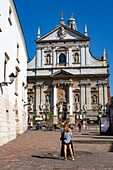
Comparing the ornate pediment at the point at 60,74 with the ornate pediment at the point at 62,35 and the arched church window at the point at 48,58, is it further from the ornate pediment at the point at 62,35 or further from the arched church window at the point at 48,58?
the ornate pediment at the point at 62,35

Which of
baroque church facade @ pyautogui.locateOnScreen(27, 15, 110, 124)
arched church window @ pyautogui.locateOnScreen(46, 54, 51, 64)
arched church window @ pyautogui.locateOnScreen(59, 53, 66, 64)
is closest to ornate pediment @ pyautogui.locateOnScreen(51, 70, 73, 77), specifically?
baroque church facade @ pyautogui.locateOnScreen(27, 15, 110, 124)

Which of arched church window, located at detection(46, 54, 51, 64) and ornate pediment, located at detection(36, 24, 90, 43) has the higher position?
ornate pediment, located at detection(36, 24, 90, 43)

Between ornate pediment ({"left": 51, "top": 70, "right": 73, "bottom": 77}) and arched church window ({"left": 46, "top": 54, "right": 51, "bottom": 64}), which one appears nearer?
ornate pediment ({"left": 51, "top": 70, "right": 73, "bottom": 77})

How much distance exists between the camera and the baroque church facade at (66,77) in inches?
2057

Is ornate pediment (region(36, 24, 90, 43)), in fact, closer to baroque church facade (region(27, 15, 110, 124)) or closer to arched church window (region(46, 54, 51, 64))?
baroque church facade (region(27, 15, 110, 124))

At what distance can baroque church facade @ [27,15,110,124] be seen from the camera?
5225 centimetres

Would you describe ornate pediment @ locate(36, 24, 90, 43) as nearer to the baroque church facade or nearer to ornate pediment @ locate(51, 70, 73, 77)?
the baroque church facade

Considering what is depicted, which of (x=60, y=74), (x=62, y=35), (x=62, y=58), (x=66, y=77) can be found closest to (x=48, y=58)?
(x=62, y=58)

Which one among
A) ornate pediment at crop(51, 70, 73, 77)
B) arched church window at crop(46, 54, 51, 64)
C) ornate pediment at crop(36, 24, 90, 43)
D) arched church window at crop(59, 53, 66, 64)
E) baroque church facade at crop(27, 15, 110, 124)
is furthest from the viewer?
arched church window at crop(46, 54, 51, 64)

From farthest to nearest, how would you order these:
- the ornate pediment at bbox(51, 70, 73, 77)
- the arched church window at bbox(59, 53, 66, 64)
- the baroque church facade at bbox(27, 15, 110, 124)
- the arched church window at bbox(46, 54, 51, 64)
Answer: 1. the arched church window at bbox(46, 54, 51, 64)
2. the arched church window at bbox(59, 53, 66, 64)
3. the ornate pediment at bbox(51, 70, 73, 77)
4. the baroque church facade at bbox(27, 15, 110, 124)

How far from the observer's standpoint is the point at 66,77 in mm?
53156

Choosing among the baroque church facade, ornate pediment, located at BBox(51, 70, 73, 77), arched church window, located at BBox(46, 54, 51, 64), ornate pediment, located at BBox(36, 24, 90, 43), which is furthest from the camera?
arched church window, located at BBox(46, 54, 51, 64)

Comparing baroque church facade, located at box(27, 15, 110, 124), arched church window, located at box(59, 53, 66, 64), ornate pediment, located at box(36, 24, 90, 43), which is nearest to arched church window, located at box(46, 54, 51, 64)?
baroque church facade, located at box(27, 15, 110, 124)

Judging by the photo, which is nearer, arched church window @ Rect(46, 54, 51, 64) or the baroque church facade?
the baroque church facade
